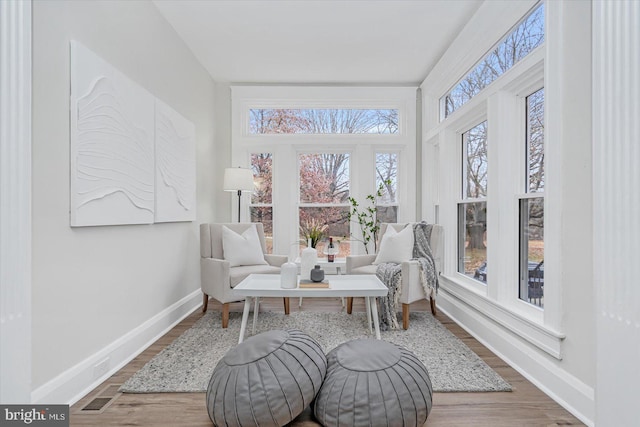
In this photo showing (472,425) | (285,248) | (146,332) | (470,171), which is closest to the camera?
(472,425)

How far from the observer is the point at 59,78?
5.82 feet

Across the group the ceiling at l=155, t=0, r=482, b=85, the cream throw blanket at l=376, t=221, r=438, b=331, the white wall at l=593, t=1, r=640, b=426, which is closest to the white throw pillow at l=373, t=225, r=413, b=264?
the cream throw blanket at l=376, t=221, r=438, b=331

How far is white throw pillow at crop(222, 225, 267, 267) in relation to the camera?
342 cm

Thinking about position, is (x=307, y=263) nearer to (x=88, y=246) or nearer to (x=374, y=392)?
(x=374, y=392)

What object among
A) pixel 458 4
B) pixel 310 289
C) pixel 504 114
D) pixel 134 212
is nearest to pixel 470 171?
pixel 504 114

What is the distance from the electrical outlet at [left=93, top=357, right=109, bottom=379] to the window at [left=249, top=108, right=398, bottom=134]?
10.5 feet

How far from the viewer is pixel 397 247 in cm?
345

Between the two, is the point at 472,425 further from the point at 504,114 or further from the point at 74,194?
the point at 74,194

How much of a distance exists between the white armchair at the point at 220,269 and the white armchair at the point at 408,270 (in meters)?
0.76

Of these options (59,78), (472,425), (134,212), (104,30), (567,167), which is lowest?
(472,425)

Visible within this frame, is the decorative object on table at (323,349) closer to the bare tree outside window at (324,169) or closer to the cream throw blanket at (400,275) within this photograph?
the cream throw blanket at (400,275)

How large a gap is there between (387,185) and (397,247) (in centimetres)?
136

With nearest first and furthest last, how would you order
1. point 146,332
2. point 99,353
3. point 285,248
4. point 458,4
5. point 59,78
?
point 59,78 → point 99,353 → point 146,332 → point 458,4 → point 285,248

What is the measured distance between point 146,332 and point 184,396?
0.90m
